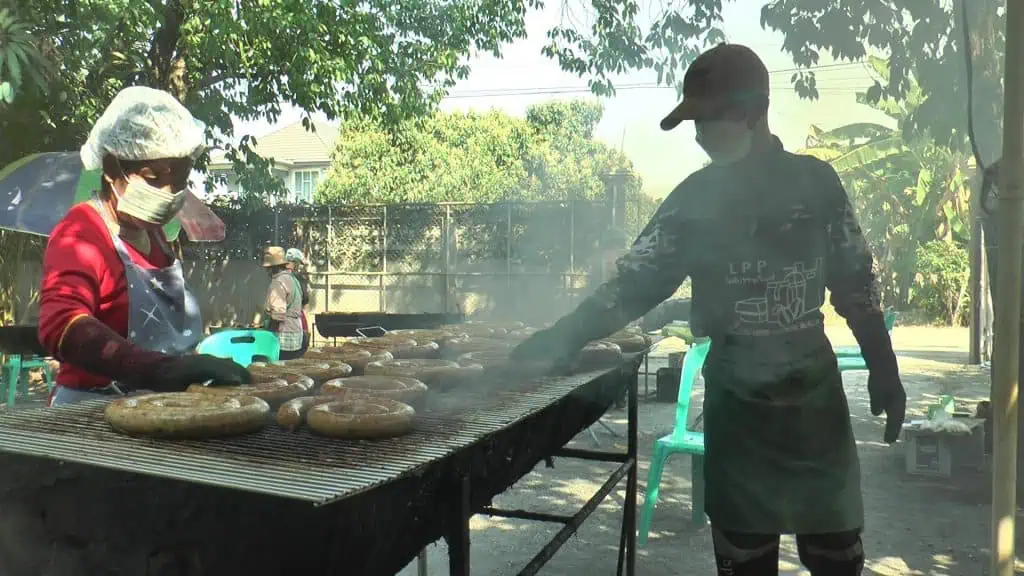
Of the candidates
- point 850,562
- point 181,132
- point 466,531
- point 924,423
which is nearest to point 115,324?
point 181,132

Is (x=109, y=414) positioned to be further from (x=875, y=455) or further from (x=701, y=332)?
(x=875, y=455)

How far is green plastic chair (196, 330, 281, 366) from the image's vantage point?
448 cm

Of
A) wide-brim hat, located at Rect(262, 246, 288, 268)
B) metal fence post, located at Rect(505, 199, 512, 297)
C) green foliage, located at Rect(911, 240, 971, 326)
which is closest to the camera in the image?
wide-brim hat, located at Rect(262, 246, 288, 268)

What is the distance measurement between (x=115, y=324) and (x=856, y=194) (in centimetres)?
2101

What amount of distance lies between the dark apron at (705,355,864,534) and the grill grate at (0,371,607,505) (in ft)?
2.24

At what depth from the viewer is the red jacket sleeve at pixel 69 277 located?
2.22 m

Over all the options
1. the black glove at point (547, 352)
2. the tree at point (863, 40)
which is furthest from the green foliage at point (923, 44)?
the black glove at point (547, 352)

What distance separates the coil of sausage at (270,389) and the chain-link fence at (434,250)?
8.86 m

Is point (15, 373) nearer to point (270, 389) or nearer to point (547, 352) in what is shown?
point (270, 389)

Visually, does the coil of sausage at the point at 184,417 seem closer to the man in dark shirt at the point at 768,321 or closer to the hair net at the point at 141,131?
the hair net at the point at 141,131

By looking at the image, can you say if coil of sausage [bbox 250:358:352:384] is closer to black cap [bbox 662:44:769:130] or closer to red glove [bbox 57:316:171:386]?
red glove [bbox 57:316:171:386]

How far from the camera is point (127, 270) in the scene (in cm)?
247

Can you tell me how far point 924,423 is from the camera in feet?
20.6

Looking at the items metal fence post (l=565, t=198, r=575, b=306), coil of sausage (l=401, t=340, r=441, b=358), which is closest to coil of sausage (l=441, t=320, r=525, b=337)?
coil of sausage (l=401, t=340, r=441, b=358)
